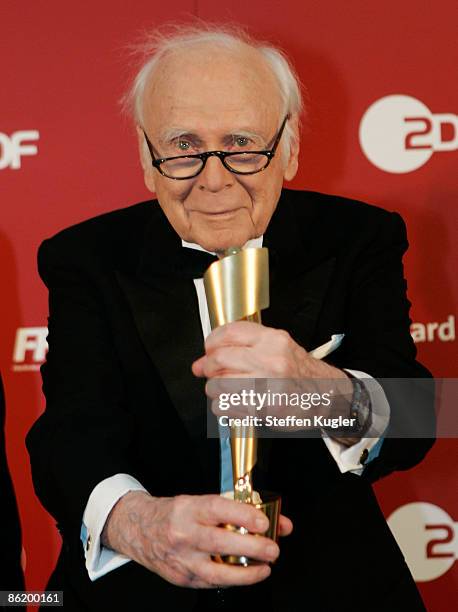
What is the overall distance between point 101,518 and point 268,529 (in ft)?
1.06

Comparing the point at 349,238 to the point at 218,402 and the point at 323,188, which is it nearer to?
the point at 323,188

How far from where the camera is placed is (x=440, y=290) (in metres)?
2.19

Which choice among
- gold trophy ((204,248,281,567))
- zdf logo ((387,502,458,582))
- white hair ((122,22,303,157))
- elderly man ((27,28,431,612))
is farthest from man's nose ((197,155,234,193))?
zdf logo ((387,502,458,582))

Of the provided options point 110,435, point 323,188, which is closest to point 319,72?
point 323,188

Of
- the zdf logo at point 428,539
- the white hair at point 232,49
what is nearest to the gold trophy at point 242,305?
the white hair at point 232,49

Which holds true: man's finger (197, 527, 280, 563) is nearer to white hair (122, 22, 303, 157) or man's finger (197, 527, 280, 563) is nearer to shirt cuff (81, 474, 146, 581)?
shirt cuff (81, 474, 146, 581)

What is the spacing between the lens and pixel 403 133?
7.09 feet

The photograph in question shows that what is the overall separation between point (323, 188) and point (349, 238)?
45 centimetres

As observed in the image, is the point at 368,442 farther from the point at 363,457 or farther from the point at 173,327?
the point at 173,327

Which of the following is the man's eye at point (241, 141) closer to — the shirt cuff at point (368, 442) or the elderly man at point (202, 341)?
the elderly man at point (202, 341)

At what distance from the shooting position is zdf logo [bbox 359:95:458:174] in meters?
2.15

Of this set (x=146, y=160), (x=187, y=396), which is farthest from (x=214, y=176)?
(x=187, y=396)

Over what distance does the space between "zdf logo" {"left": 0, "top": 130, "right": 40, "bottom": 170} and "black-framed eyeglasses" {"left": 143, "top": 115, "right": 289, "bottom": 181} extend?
0.60 meters

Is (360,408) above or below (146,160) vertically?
below
